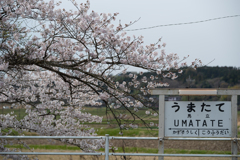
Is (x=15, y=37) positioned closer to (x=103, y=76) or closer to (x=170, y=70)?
(x=103, y=76)

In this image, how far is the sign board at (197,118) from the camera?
16.2ft

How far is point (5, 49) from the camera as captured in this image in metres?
5.88

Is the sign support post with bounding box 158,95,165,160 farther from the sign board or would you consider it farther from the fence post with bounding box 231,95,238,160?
the fence post with bounding box 231,95,238,160

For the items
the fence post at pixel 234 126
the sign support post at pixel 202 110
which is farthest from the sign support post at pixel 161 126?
the fence post at pixel 234 126

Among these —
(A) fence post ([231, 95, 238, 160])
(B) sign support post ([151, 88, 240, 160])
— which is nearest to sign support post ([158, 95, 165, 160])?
(B) sign support post ([151, 88, 240, 160])

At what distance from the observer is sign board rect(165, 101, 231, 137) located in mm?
4926

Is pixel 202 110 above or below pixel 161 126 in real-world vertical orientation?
above

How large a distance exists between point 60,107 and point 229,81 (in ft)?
115

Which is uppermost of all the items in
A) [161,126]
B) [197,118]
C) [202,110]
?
[202,110]

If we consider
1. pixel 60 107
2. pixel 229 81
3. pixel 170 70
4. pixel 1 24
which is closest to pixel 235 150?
pixel 170 70

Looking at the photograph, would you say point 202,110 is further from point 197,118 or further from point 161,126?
point 161,126

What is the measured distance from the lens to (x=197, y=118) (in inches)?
196

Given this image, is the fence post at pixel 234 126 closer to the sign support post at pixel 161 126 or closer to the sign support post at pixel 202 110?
the sign support post at pixel 202 110

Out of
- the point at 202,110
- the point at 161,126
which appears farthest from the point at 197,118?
the point at 161,126
